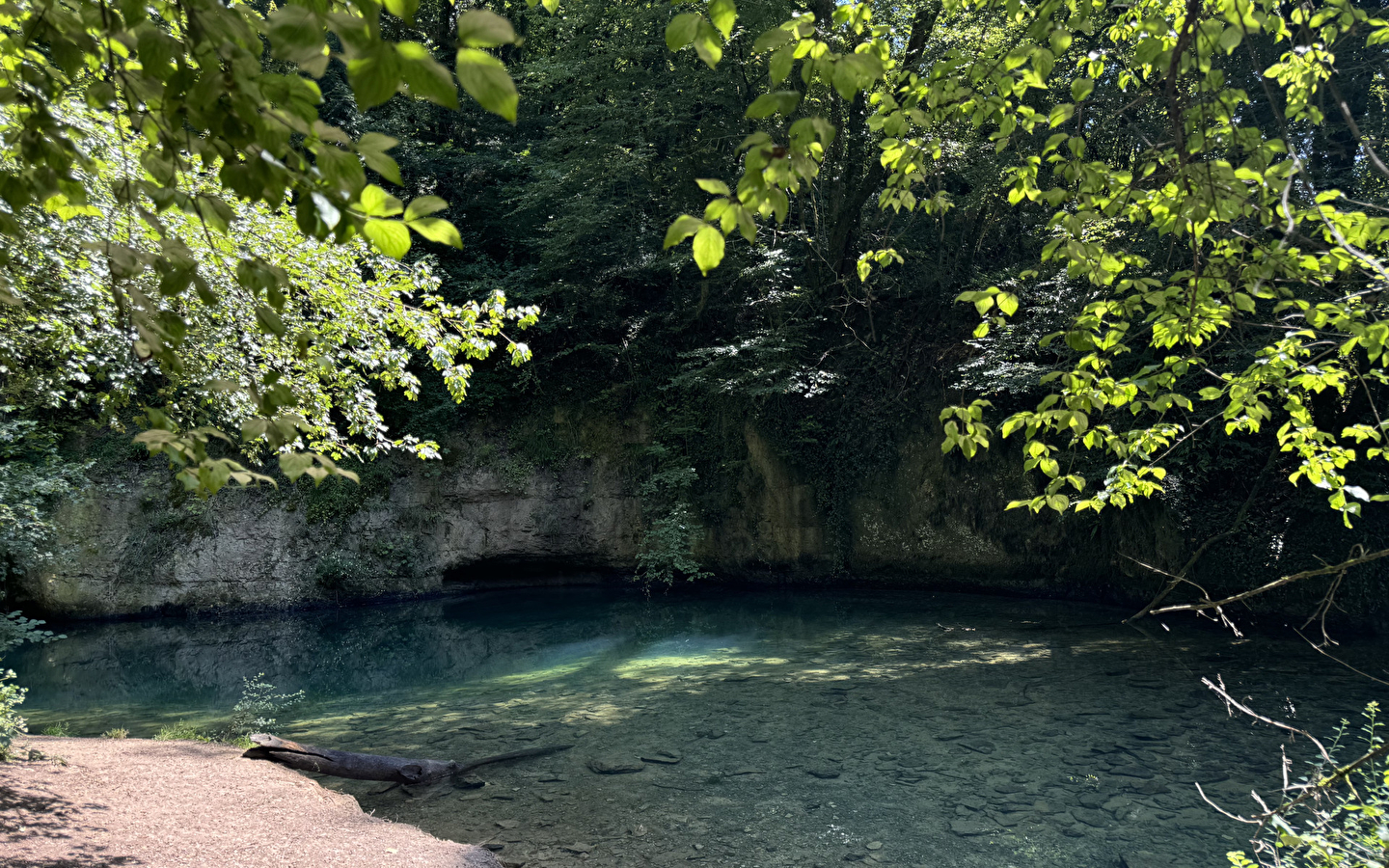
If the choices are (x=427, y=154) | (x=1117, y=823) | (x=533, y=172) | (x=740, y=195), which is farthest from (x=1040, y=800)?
(x=427, y=154)

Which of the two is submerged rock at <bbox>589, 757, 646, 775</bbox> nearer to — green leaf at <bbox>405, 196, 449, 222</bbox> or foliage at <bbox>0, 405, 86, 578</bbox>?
foliage at <bbox>0, 405, 86, 578</bbox>

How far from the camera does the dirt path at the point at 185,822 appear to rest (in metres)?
4.04

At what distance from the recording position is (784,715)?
7297 millimetres

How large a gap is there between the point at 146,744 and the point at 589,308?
35.5 feet

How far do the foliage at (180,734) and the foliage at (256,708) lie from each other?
204 millimetres

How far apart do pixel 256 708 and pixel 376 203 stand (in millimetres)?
8492

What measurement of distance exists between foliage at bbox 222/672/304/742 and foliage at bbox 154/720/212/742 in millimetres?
204

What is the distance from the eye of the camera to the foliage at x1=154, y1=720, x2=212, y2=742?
6738 mm

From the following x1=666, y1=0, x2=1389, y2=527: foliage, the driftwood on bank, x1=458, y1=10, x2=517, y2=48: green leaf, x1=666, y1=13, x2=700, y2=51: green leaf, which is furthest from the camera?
the driftwood on bank

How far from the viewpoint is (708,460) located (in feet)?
48.7

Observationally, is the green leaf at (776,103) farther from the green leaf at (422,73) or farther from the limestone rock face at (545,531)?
the limestone rock face at (545,531)

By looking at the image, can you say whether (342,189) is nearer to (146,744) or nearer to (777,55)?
(777,55)

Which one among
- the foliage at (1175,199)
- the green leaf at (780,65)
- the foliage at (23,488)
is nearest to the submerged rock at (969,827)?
the foliage at (1175,199)

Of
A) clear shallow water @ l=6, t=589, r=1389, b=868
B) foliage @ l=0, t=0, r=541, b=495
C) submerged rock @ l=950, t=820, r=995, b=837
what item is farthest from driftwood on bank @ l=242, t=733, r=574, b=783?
foliage @ l=0, t=0, r=541, b=495
